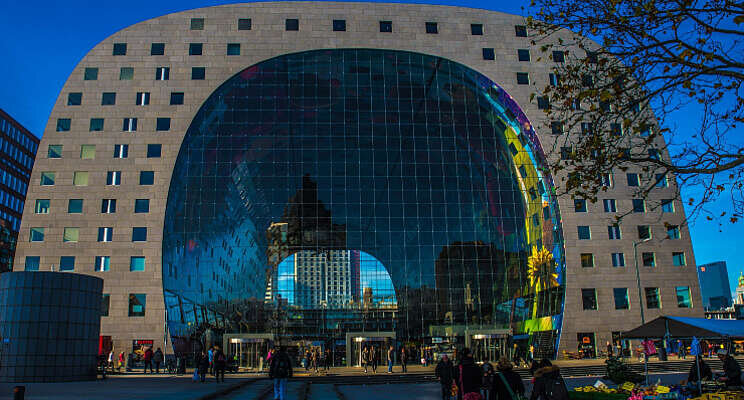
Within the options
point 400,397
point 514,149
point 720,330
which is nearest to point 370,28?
point 514,149

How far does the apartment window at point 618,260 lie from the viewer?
52.7 meters

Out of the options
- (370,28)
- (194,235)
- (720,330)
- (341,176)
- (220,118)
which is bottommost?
(720,330)

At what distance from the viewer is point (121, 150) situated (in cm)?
5141

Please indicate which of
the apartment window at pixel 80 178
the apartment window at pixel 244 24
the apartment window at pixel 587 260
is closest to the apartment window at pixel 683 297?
the apartment window at pixel 587 260

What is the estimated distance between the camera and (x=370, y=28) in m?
55.2

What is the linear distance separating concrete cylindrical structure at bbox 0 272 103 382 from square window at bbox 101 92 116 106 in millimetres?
29007

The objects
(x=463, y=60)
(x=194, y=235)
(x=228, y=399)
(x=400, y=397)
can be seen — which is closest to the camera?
(x=228, y=399)

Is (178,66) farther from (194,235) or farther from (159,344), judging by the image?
(159,344)

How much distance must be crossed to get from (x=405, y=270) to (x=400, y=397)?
28.8 meters

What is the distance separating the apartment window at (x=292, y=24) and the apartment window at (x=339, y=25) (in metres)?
3.42

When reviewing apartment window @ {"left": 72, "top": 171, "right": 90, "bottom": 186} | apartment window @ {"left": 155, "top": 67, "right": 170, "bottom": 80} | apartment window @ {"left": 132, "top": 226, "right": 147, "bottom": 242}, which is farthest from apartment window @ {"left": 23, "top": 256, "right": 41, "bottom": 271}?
apartment window @ {"left": 155, "top": 67, "right": 170, "bottom": 80}

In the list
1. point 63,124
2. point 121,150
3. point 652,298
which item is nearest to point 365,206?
point 121,150

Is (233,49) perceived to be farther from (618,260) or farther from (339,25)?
(618,260)

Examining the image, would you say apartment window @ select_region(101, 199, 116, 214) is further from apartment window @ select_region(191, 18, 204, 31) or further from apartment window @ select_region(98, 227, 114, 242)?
apartment window @ select_region(191, 18, 204, 31)
